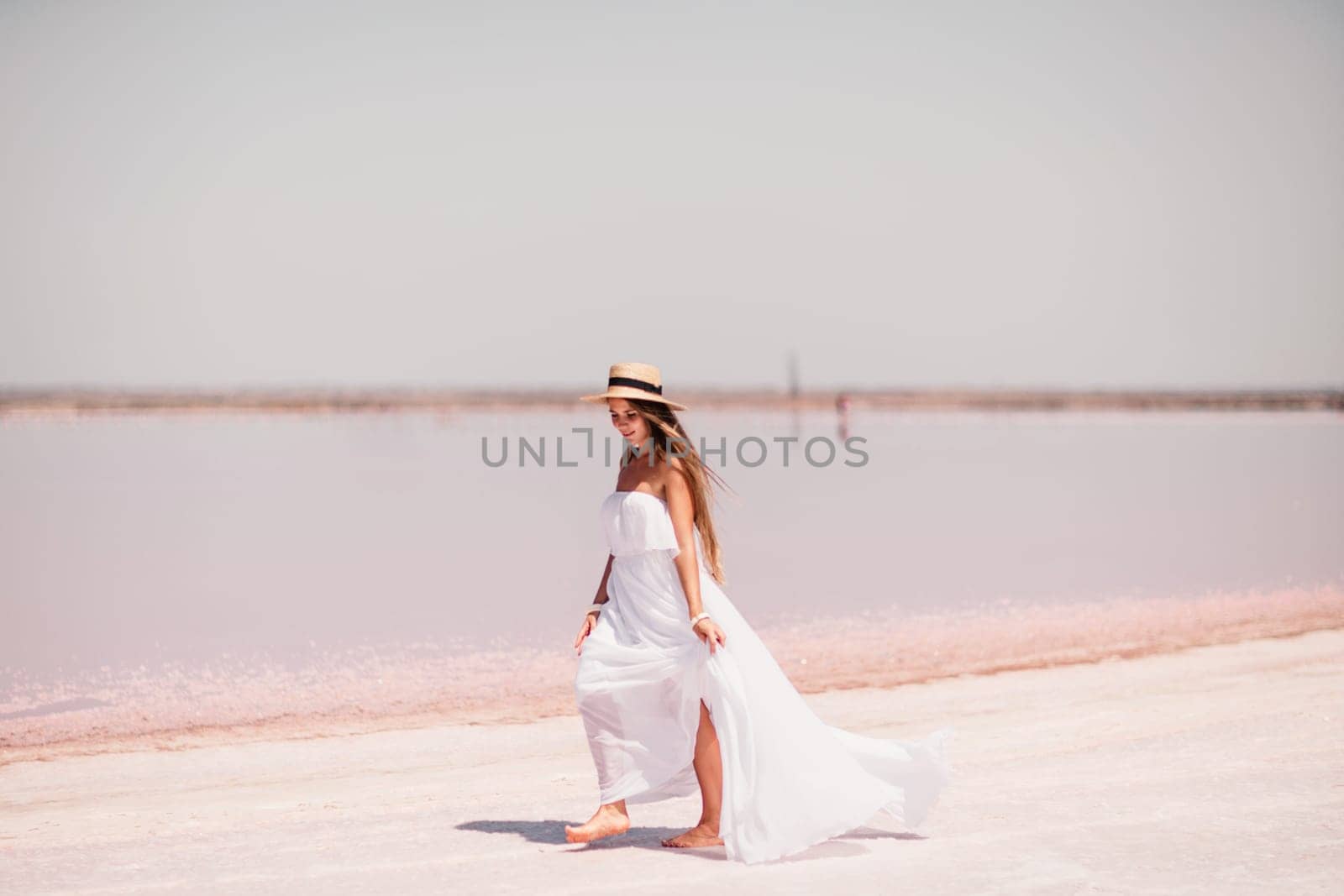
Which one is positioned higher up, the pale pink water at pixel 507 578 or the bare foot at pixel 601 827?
the bare foot at pixel 601 827

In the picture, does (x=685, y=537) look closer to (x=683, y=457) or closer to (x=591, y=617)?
(x=683, y=457)

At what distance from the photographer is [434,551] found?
57.5 ft

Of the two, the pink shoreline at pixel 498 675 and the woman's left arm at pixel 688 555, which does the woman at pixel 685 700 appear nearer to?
the woman's left arm at pixel 688 555

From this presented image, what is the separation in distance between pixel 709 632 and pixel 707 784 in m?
0.63

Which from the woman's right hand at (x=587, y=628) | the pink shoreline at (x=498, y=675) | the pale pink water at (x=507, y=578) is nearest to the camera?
the woman's right hand at (x=587, y=628)

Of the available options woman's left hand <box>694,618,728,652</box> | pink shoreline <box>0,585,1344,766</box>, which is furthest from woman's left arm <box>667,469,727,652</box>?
pink shoreline <box>0,585,1344,766</box>

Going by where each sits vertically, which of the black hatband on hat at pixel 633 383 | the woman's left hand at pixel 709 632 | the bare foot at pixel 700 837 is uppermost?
the black hatband on hat at pixel 633 383

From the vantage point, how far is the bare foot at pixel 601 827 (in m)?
5.42

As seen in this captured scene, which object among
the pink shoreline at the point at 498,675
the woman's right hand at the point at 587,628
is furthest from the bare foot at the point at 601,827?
the pink shoreline at the point at 498,675

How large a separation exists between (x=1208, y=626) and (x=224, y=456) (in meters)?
30.9

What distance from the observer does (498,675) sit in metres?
10.1

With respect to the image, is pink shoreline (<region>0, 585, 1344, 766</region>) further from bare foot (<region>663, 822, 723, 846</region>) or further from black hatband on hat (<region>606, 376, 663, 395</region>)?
black hatband on hat (<region>606, 376, 663, 395</region>)

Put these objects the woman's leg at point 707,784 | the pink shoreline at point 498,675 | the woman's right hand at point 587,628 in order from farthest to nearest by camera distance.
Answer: the pink shoreline at point 498,675
the woman's right hand at point 587,628
the woman's leg at point 707,784

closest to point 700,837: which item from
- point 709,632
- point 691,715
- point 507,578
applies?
point 691,715
